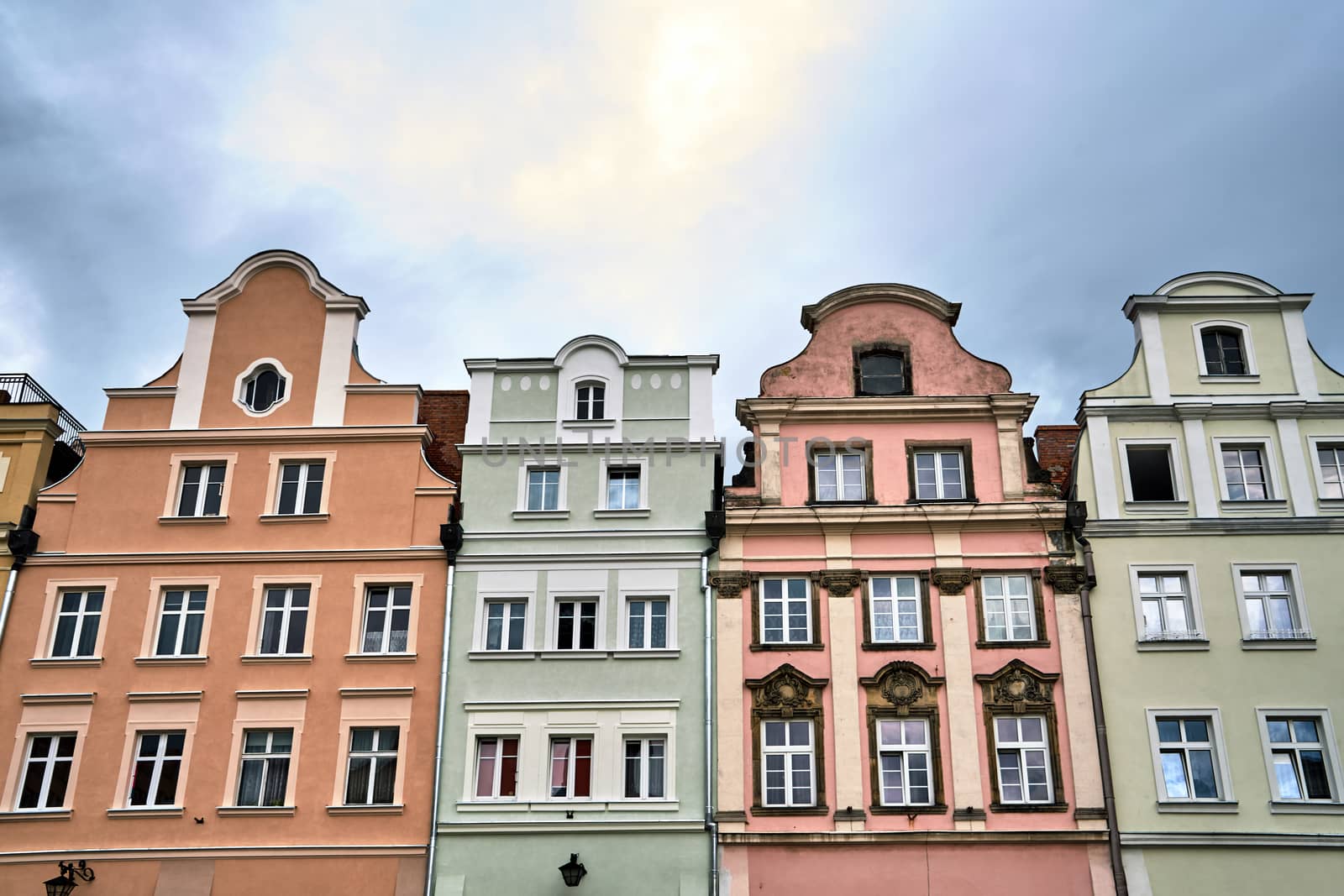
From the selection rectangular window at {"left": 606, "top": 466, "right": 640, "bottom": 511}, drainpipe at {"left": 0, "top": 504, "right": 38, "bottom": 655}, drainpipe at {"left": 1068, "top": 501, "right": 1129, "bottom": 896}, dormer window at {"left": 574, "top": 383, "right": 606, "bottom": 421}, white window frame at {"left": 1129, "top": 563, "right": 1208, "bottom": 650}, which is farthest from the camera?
dormer window at {"left": 574, "top": 383, "right": 606, "bottom": 421}

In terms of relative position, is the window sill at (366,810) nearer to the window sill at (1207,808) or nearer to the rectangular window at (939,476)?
the rectangular window at (939,476)

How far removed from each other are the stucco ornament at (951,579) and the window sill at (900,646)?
128 cm

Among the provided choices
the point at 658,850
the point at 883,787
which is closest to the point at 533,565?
the point at 658,850

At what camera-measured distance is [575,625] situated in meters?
28.6

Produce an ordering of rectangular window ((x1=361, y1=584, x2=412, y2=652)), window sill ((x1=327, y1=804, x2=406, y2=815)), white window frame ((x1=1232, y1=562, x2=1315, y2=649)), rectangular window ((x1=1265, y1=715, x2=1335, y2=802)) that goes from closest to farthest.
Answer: rectangular window ((x1=1265, y1=715, x2=1335, y2=802)) → window sill ((x1=327, y1=804, x2=406, y2=815)) → white window frame ((x1=1232, y1=562, x2=1315, y2=649)) → rectangular window ((x1=361, y1=584, x2=412, y2=652))

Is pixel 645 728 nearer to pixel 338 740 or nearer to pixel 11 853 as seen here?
pixel 338 740

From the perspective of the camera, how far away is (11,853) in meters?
27.0

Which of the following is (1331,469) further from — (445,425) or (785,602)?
(445,425)

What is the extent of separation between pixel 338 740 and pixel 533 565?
5.74 meters

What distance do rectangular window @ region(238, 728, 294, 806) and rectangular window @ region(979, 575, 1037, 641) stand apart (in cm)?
1576

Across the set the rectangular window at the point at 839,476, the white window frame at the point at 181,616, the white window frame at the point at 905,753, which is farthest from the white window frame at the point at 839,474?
the white window frame at the point at 181,616

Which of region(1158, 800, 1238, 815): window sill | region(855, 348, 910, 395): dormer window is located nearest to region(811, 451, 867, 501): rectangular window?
region(855, 348, 910, 395): dormer window

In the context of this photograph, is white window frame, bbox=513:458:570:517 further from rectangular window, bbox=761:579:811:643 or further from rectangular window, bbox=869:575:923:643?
rectangular window, bbox=869:575:923:643

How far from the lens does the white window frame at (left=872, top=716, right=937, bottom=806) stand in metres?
26.8
